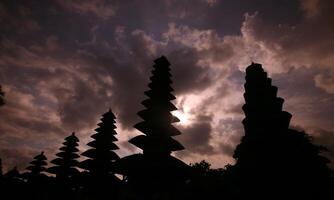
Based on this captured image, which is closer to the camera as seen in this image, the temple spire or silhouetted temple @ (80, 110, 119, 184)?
the temple spire

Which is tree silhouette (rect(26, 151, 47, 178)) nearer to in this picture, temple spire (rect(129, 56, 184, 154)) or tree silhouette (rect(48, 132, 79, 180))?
tree silhouette (rect(48, 132, 79, 180))

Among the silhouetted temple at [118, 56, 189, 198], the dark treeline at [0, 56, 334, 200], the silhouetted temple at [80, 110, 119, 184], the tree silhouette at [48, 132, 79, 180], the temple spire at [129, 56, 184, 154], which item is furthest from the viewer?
the tree silhouette at [48, 132, 79, 180]

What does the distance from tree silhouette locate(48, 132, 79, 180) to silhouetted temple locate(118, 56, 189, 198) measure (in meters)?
16.5

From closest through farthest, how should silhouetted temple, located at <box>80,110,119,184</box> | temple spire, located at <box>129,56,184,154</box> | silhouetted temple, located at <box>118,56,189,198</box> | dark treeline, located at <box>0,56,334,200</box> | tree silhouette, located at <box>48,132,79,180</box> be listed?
dark treeline, located at <box>0,56,334,200</box>
silhouetted temple, located at <box>118,56,189,198</box>
temple spire, located at <box>129,56,184,154</box>
silhouetted temple, located at <box>80,110,119,184</box>
tree silhouette, located at <box>48,132,79,180</box>

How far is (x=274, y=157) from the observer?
1261 centimetres

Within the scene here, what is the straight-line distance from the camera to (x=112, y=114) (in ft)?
89.4

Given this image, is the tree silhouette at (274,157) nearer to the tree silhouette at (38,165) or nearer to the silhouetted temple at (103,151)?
the silhouetted temple at (103,151)

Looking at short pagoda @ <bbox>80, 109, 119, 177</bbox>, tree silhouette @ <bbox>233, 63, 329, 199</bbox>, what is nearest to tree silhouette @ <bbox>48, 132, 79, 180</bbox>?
short pagoda @ <bbox>80, 109, 119, 177</bbox>

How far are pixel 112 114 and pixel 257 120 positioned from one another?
709 inches

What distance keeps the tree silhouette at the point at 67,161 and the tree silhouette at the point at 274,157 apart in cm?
2261

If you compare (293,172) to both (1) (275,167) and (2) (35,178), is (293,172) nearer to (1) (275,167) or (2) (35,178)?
(1) (275,167)

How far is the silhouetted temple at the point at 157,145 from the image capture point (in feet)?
47.0

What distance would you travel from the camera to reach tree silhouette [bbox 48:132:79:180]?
2839 cm

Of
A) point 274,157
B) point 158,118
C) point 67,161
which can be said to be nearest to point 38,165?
point 67,161
